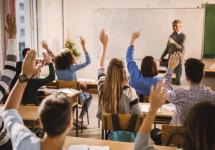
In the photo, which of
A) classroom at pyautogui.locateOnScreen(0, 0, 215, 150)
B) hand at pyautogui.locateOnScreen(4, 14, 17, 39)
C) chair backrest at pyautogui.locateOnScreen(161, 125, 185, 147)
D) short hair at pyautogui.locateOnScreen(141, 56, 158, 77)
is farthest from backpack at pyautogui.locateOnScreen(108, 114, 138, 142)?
short hair at pyautogui.locateOnScreen(141, 56, 158, 77)

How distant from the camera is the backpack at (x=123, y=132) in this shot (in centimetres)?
288

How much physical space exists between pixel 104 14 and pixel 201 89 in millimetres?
5824

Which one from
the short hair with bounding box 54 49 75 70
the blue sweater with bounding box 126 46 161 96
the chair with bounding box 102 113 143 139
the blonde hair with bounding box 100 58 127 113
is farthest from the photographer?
the short hair with bounding box 54 49 75 70

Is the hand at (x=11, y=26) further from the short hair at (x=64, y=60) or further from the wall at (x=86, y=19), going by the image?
the wall at (x=86, y=19)

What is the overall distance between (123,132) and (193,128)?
137 centimetres

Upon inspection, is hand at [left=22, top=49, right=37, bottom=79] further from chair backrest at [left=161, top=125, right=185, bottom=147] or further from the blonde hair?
the blonde hair

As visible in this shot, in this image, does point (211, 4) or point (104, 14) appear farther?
point (104, 14)

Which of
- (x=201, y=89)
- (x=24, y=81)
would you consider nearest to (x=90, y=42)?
(x=201, y=89)

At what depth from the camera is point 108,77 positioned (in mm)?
3295

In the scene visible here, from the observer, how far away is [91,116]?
6.43m

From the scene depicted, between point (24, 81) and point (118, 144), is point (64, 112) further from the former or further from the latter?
point (118, 144)

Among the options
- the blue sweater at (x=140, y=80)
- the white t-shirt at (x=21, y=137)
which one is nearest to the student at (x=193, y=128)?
the white t-shirt at (x=21, y=137)

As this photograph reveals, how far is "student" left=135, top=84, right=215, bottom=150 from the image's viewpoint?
1.65 meters

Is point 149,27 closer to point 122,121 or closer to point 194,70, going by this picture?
point 194,70
